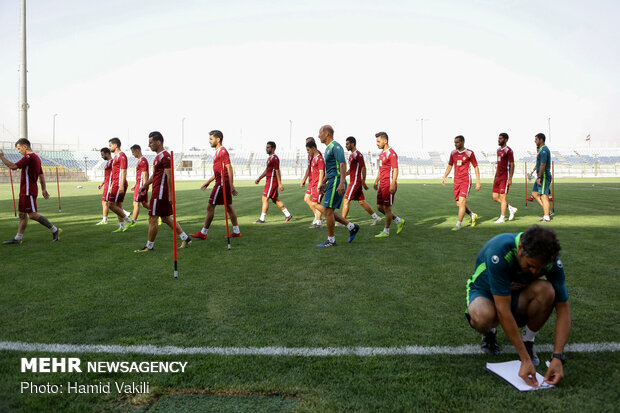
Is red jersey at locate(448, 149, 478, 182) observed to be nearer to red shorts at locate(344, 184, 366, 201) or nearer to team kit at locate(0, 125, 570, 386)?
team kit at locate(0, 125, 570, 386)

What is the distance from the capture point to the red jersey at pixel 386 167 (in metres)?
9.33

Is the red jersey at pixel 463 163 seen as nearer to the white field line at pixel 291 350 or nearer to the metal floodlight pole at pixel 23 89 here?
the white field line at pixel 291 350

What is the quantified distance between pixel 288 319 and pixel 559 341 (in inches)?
87.7

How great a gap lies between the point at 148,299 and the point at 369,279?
2652 mm

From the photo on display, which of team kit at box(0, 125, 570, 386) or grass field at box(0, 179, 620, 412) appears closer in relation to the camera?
grass field at box(0, 179, 620, 412)

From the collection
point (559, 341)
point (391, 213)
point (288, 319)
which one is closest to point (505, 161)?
point (391, 213)

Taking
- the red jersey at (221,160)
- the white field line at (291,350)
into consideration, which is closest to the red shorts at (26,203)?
the red jersey at (221,160)

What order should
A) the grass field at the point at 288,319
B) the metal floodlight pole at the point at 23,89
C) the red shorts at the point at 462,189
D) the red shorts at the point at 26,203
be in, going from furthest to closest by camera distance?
1. the metal floodlight pole at the point at 23,89
2. the red shorts at the point at 462,189
3. the red shorts at the point at 26,203
4. the grass field at the point at 288,319

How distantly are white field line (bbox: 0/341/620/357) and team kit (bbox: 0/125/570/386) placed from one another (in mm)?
351

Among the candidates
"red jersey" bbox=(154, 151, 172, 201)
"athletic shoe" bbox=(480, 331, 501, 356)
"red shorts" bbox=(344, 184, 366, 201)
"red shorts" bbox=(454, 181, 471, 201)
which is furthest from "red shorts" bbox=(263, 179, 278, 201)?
"athletic shoe" bbox=(480, 331, 501, 356)

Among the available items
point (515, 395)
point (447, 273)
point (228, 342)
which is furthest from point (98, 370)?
point (447, 273)

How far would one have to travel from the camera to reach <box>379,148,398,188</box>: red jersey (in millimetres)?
9328

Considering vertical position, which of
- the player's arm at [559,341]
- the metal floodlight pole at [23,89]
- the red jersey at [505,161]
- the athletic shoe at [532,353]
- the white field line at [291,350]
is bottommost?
the white field line at [291,350]

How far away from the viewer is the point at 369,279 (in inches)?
224
